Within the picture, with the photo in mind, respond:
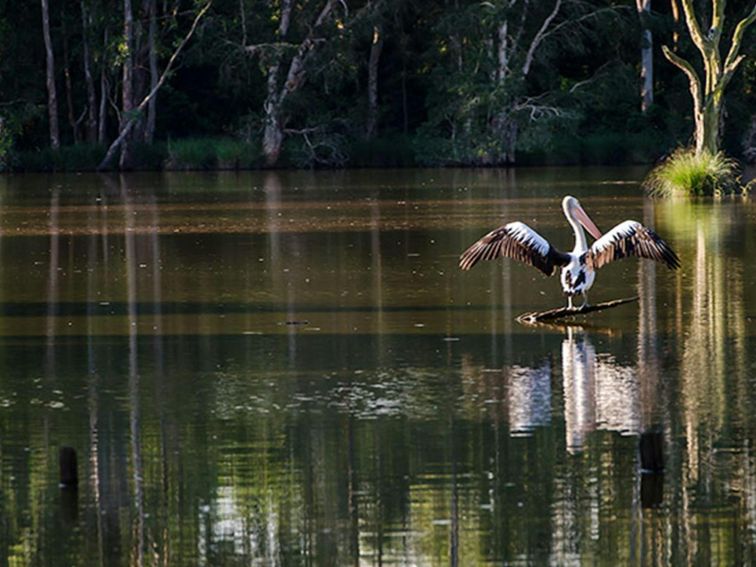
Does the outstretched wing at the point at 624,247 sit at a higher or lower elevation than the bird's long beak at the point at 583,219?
lower

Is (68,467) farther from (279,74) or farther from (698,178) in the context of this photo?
(279,74)

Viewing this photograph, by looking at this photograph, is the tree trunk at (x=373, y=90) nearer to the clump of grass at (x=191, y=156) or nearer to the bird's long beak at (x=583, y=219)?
the clump of grass at (x=191, y=156)

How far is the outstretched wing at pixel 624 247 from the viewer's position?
16875 millimetres

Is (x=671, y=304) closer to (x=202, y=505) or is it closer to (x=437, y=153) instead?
(x=202, y=505)

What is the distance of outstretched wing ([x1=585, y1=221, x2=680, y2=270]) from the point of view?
664 inches

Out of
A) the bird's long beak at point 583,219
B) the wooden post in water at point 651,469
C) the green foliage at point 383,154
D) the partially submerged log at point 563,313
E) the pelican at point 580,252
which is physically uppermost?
the green foliage at point 383,154

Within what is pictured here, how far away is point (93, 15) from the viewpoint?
174 feet

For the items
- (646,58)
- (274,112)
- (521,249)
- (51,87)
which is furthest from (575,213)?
(51,87)

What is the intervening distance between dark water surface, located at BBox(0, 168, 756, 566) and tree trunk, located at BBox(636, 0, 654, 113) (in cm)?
3038

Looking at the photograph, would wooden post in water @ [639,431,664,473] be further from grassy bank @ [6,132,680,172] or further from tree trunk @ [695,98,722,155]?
grassy bank @ [6,132,680,172]

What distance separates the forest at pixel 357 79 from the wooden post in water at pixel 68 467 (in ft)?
136

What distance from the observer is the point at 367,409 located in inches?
486

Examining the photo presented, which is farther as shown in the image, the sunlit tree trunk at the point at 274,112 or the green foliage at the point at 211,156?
the sunlit tree trunk at the point at 274,112

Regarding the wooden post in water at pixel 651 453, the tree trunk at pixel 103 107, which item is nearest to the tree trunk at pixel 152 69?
the tree trunk at pixel 103 107
